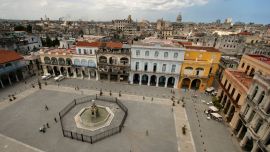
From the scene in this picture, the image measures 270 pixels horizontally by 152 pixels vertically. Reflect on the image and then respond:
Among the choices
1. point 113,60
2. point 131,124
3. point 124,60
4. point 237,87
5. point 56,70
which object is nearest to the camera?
point 131,124

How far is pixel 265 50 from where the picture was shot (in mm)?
64375

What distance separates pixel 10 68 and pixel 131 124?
42234 mm

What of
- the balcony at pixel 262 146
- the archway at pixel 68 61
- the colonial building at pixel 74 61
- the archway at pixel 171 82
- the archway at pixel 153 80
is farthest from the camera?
the archway at pixel 68 61

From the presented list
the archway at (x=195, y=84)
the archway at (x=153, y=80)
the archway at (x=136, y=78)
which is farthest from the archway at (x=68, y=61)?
the archway at (x=195, y=84)

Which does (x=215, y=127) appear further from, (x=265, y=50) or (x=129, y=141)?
(x=265, y=50)

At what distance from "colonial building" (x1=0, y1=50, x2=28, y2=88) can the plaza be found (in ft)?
19.6

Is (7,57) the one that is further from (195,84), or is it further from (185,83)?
(195,84)

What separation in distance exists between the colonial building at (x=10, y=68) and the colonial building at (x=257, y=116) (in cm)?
6024

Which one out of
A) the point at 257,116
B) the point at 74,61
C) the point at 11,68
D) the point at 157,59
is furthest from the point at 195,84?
the point at 11,68

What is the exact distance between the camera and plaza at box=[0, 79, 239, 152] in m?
24.4

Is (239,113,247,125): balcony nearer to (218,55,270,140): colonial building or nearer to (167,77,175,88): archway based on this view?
(218,55,270,140): colonial building

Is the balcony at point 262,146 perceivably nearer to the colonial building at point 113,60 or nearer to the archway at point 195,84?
the archway at point 195,84

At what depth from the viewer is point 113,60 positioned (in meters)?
46.6

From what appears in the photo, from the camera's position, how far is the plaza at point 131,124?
24438 mm
